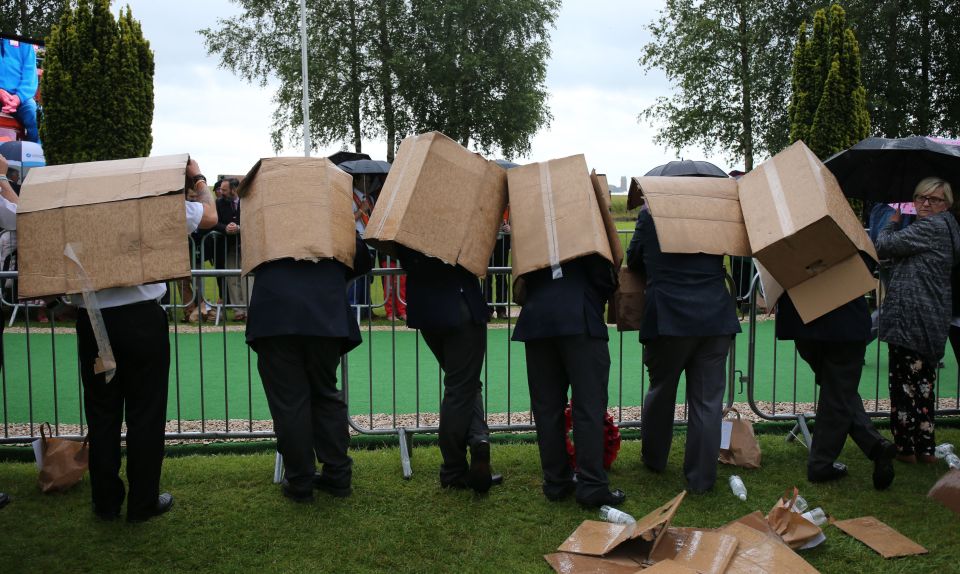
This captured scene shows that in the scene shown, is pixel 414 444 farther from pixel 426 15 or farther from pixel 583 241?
pixel 426 15

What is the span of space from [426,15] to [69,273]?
27.9m

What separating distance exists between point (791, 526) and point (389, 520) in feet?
6.36

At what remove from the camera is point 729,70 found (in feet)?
96.5

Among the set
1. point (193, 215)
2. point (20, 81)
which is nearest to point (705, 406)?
point (193, 215)

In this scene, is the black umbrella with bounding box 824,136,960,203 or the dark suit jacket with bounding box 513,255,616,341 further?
the black umbrella with bounding box 824,136,960,203

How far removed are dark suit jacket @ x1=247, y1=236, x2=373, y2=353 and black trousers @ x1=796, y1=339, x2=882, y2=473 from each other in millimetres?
2630

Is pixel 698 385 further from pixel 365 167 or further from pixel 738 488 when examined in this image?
pixel 365 167

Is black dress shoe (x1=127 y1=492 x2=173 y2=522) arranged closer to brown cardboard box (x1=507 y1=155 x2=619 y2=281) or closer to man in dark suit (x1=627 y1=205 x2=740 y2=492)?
brown cardboard box (x1=507 y1=155 x2=619 y2=281)

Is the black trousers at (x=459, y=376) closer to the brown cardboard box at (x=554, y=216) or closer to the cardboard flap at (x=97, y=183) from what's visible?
the brown cardboard box at (x=554, y=216)

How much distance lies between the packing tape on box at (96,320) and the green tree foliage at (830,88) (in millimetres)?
16270

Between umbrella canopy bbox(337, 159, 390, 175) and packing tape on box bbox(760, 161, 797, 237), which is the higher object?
umbrella canopy bbox(337, 159, 390, 175)

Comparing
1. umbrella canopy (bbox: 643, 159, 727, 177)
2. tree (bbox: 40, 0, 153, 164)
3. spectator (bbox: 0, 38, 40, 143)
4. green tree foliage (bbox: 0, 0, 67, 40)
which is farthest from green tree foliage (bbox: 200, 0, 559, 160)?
umbrella canopy (bbox: 643, 159, 727, 177)

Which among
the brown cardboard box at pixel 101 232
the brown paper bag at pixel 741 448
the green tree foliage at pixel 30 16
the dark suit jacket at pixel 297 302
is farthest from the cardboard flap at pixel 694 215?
the green tree foliage at pixel 30 16

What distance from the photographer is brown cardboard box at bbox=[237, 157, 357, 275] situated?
13.5ft
